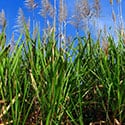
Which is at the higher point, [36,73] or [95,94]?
[36,73]

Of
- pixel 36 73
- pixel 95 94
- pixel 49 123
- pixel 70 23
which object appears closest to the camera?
pixel 49 123

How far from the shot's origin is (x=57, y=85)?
2.31m

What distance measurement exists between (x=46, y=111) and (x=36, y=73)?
0.25 metres

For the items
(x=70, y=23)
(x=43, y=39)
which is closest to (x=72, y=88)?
(x=43, y=39)

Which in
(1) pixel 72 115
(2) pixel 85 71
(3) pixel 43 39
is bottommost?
(1) pixel 72 115

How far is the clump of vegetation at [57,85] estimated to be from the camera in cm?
229

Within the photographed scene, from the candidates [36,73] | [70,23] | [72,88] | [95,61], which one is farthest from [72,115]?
[70,23]

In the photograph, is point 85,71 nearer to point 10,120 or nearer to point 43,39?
point 43,39

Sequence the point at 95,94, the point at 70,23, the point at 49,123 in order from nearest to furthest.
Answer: the point at 49,123
the point at 95,94
the point at 70,23

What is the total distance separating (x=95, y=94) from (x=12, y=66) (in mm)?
544

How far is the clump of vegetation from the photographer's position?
229cm

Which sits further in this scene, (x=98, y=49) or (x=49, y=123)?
(x=98, y=49)

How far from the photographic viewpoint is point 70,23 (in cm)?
337

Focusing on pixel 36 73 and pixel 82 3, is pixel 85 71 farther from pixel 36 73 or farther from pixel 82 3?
pixel 82 3
